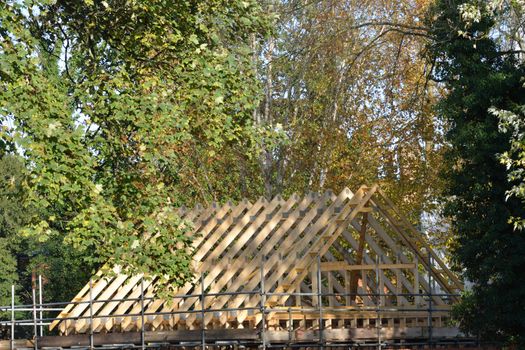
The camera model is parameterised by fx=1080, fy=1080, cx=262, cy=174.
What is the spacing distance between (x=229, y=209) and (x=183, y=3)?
20.4 feet

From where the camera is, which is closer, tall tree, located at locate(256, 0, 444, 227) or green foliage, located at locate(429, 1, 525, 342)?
green foliage, located at locate(429, 1, 525, 342)

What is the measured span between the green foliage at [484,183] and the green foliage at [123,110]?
3.52m

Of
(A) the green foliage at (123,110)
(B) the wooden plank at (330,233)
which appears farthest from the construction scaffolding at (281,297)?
(A) the green foliage at (123,110)

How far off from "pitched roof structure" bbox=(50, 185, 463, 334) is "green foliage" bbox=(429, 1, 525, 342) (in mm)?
2484

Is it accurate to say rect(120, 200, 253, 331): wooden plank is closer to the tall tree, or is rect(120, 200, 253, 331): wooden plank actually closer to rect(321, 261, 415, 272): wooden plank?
rect(321, 261, 415, 272): wooden plank

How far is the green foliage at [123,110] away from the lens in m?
15.5

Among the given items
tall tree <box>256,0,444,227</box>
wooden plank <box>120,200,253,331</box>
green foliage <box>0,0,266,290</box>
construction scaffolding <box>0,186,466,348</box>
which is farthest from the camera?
tall tree <box>256,0,444,227</box>

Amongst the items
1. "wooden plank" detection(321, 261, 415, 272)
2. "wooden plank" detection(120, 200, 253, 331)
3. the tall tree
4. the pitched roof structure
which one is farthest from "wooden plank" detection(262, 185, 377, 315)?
the tall tree

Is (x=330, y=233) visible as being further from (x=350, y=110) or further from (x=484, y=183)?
(x=350, y=110)

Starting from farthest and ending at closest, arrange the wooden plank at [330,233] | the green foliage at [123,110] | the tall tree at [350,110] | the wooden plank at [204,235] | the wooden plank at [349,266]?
the tall tree at [350,110]
the wooden plank at [204,235]
the wooden plank at [349,266]
the wooden plank at [330,233]
the green foliage at [123,110]

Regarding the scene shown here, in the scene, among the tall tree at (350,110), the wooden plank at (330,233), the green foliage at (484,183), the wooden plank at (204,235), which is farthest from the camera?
the tall tree at (350,110)

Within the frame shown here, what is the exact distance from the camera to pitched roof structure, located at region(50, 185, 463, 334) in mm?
20016

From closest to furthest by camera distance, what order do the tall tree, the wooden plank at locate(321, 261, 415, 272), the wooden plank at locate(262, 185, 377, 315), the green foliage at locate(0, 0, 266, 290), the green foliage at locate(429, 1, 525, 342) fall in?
the green foliage at locate(0, 0, 266, 290)
the green foliage at locate(429, 1, 525, 342)
the wooden plank at locate(262, 185, 377, 315)
the wooden plank at locate(321, 261, 415, 272)
the tall tree

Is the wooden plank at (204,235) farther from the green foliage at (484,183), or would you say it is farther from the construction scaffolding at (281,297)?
the green foliage at (484,183)
